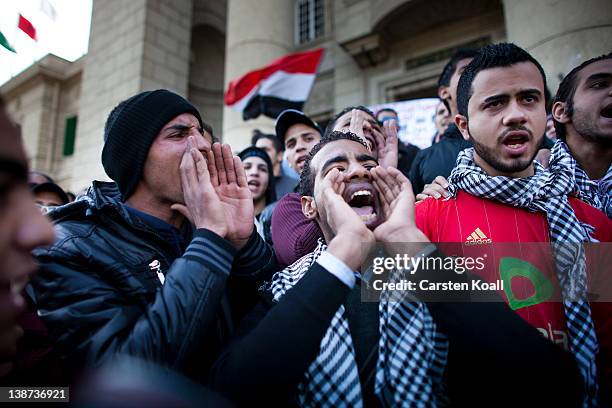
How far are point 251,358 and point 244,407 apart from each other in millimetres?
151

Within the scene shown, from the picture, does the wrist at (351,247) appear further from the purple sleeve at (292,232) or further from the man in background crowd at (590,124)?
the man in background crowd at (590,124)

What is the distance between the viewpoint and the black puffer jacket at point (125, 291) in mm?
1341

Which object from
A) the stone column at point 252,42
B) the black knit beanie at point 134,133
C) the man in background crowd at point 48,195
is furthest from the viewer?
the stone column at point 252,42

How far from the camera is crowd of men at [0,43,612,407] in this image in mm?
1237

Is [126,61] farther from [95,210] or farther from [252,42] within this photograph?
[95,210]

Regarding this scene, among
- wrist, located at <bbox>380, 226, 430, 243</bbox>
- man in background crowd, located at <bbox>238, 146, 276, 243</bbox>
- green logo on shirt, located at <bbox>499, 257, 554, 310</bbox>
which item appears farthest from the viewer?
man in background crowd, located at <bbox>238, 146, 276, 243</bbox>

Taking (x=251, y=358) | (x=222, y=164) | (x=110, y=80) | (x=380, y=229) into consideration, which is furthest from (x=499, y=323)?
(x=110, y=80)

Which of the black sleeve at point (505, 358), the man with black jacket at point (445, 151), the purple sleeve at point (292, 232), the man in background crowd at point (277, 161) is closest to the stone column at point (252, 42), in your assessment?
the man in background crowd at point (277, 161)

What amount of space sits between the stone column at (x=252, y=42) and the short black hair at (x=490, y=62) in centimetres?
635

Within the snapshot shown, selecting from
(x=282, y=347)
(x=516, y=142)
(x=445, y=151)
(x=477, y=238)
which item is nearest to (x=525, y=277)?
(x=477, y=238)

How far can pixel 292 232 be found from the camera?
2479 mm

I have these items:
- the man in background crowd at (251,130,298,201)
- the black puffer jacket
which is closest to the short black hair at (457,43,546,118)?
the black puffer jacket

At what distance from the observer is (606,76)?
231 cm

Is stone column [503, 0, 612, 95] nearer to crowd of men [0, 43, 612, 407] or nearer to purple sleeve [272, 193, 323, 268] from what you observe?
crowd of men [0, 43, 612, 407]
